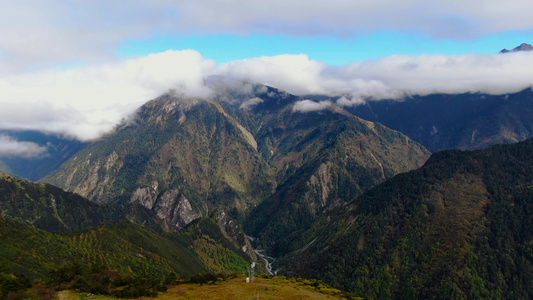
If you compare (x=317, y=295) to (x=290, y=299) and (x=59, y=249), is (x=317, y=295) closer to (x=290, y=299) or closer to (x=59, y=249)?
(x=290, y=299)

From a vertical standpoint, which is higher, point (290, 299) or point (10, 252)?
point (10, 252)

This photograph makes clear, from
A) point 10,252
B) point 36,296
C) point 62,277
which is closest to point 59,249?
point 10,252

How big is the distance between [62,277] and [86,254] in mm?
97334

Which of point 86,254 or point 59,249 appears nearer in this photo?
point 59,249

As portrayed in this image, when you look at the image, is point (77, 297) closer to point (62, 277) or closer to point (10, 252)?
point (62, 277)

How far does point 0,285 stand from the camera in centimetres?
8581

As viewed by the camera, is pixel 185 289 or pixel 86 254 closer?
pixel 185 289

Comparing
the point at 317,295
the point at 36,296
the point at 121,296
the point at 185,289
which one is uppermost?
the point at 36,296

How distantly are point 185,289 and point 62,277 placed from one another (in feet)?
115

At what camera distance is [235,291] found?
115 meters

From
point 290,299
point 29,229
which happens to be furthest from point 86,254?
point 290,299

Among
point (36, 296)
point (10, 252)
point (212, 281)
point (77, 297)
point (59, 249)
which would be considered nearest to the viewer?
point (36, 296)

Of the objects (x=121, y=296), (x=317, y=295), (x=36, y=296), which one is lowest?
(x=317, y=295)

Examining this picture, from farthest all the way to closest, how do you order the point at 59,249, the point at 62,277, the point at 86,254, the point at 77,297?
the point at 86,254 < the point at 59,249 < the point at 62,277 < the point at 77,297
